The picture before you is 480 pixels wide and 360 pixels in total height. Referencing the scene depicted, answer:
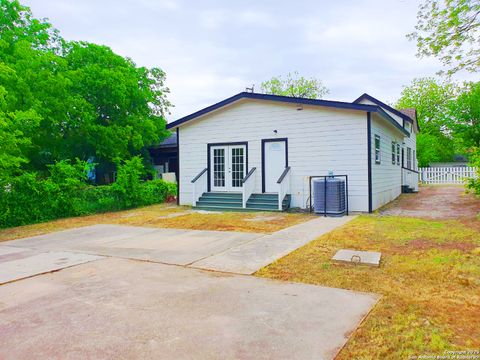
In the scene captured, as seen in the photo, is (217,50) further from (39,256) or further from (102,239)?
(39,256)

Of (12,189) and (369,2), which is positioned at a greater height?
(369,2)

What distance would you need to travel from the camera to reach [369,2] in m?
10.5

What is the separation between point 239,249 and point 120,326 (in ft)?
10.6

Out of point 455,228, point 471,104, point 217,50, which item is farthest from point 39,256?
point 471,104

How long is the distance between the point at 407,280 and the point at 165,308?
286 centimetres

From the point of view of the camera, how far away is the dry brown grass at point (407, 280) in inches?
103

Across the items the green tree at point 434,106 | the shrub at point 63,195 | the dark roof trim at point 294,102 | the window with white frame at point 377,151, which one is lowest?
the shrub at point 63,195

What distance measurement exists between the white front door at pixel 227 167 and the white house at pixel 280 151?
0.04 m

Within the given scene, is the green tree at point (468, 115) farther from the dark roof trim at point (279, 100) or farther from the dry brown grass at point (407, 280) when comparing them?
the dry brown grass at point (407, 280)

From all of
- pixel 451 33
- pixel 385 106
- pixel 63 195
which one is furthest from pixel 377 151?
pixel 63 195

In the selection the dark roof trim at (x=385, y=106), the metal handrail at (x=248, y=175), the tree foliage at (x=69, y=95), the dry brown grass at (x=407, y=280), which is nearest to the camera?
the dry brown grass at (x=407, y=280)

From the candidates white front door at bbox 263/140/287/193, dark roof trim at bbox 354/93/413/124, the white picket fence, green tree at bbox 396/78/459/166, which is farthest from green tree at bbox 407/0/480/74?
green tree at bbox 396/78/459/166

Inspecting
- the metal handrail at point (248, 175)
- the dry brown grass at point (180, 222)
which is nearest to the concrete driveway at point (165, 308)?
the dry brown grass at point (180, 222)

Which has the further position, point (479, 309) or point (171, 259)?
point (171, 259)
